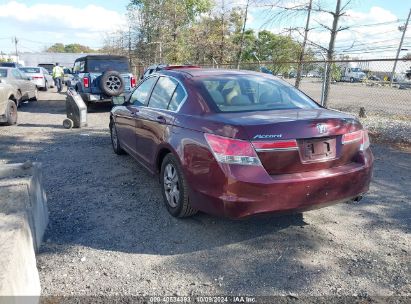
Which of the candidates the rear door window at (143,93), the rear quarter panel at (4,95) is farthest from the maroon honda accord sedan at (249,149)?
the rear quarter panel at (4,95)

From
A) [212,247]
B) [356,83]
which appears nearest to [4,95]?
[212,247]

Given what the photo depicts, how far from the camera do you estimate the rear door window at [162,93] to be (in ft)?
14.4

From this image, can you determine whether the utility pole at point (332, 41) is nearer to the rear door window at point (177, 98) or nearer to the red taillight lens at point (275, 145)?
the rear door window at point (177, 98)

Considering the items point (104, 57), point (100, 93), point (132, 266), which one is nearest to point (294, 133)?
point (132, 266)

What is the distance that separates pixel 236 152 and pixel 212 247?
3.31 feet

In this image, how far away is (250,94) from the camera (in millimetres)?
4125

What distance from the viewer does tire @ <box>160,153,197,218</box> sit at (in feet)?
12.4

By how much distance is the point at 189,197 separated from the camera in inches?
146

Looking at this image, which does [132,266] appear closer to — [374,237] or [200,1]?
[374,237]

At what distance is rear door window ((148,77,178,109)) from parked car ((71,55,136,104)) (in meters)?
7.77

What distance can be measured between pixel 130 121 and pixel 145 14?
21.4 metres

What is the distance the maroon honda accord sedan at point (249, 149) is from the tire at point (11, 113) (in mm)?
7151

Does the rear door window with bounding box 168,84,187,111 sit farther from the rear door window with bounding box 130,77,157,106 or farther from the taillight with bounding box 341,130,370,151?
the taillight with bounding box 341,130,370,151

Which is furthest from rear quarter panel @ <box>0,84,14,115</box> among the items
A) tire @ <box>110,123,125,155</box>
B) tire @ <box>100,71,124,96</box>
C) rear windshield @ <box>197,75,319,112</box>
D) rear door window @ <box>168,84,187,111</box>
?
rear windshield @ <box>197,75,319,112</box>
